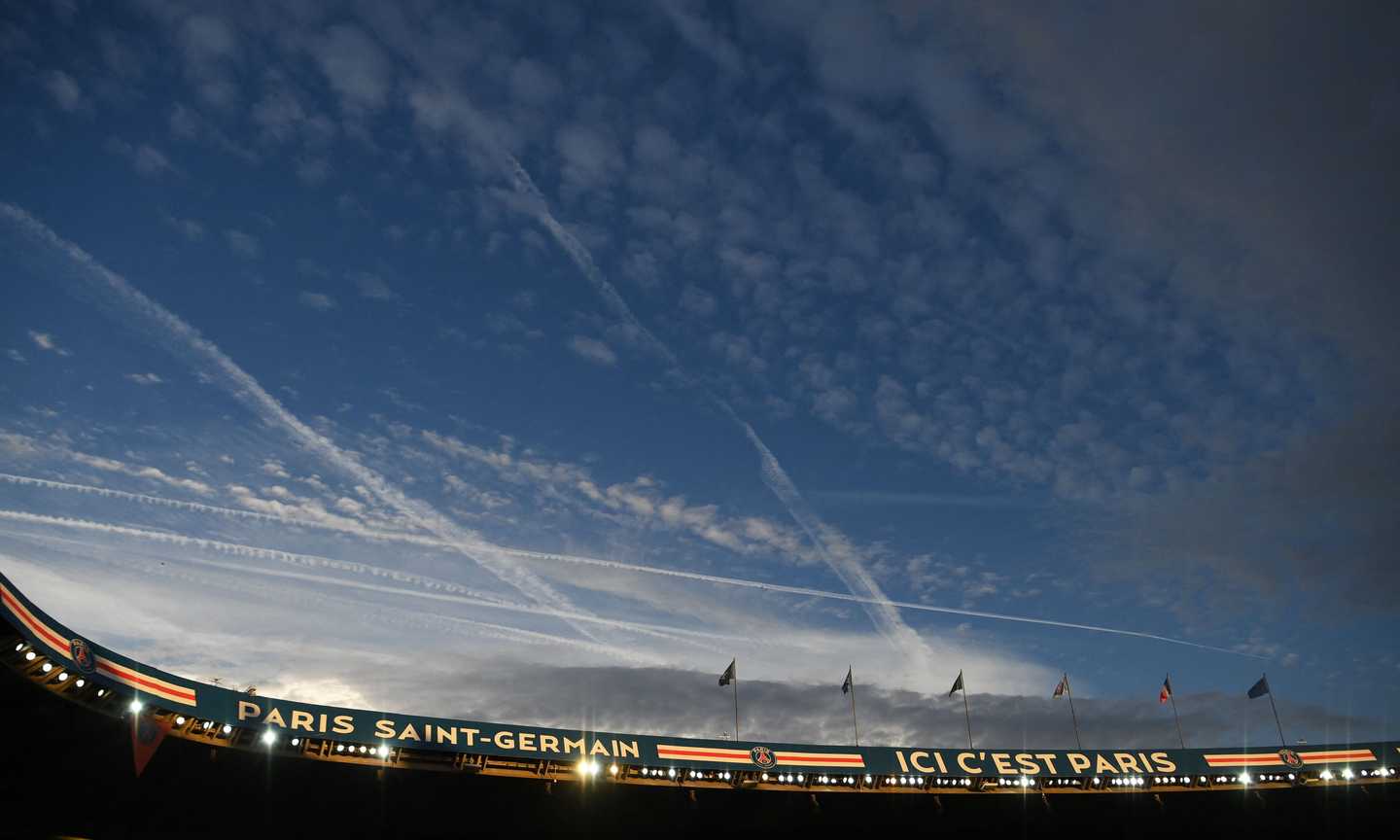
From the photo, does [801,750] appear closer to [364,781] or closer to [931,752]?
[931,752]

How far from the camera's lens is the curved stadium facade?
84.9 ft

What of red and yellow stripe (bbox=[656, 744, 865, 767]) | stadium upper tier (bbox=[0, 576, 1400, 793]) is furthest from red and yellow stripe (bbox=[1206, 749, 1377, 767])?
red and yellow stripe (bbox=[656, 744, 865, 767])

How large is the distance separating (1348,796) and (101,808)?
61.2 m

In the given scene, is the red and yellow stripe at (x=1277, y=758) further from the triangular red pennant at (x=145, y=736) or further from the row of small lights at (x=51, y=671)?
the row of small lights at (x=51, y=671)

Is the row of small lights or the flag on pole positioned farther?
the flag on pole

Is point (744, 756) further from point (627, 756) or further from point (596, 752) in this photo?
point (596, 752)

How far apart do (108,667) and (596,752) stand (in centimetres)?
1902

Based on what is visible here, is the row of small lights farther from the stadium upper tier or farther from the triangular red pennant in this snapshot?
the triangular red pennant

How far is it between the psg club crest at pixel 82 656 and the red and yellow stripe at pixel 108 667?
138 mm

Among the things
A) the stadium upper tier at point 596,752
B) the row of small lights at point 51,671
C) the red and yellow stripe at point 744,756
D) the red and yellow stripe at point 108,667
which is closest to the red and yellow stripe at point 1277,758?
the stadium upper tier at point 596,752

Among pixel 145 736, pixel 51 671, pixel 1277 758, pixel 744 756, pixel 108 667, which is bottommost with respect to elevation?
pixel 1277 758

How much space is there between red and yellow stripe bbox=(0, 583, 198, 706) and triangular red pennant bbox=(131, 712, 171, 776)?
2.69 feet

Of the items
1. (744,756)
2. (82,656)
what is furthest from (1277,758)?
(82,656)

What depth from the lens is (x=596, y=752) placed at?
35.1m
